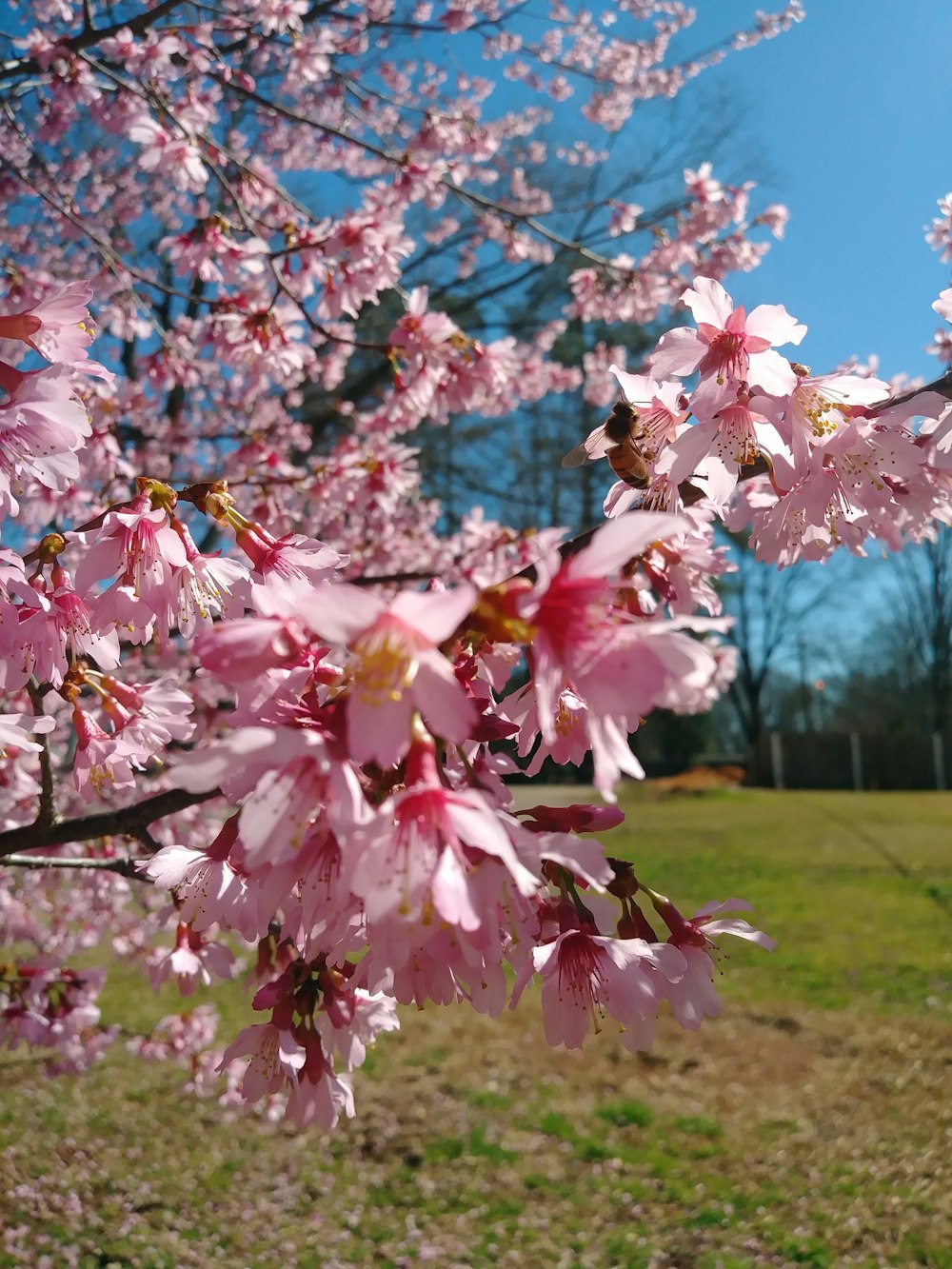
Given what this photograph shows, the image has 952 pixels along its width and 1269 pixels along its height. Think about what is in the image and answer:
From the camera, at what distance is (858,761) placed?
17.2 metres

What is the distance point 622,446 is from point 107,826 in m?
0.89

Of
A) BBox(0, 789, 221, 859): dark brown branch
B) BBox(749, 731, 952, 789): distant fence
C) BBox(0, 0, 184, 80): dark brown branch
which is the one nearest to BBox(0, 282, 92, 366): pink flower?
BBox(0, 789, 221, 859): dark brown branch

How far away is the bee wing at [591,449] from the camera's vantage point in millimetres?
1045

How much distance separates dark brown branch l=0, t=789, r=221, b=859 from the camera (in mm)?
1200

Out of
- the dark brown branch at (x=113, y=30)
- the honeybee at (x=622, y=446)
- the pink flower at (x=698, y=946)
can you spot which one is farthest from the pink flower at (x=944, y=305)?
the dark brown branch at (x=113, y=30)

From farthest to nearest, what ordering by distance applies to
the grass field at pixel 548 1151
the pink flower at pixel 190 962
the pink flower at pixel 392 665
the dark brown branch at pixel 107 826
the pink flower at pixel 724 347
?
1. the grass field at pixel 548 1151
2. the pink flower at pixel 190 962
3. the dark brown branch at pixel 107 826
4. the pink flower at pixel 724 347
5. the pink flower at pixel 392 665

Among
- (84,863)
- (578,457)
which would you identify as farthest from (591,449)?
(84,863)

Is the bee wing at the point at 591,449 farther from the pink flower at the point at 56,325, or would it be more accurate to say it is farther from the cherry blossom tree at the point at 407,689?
the pink flower at the point at 56,325

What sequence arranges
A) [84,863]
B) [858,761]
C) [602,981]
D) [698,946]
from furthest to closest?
[858,761]
[84,863]
[698,946]
[602,981]

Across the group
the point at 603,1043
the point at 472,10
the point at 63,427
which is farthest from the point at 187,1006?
the point at 472,10

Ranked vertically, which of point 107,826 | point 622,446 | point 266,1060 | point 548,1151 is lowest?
point 548,1151

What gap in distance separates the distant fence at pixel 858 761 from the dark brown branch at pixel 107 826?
59.0ft

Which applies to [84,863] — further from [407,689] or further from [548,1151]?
[548,1151]

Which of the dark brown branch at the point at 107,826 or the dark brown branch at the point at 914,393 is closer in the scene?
the dark brown branch at the point at 914,393
